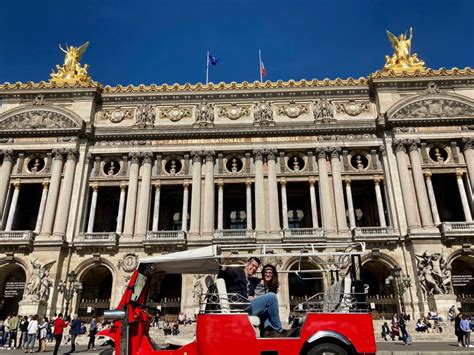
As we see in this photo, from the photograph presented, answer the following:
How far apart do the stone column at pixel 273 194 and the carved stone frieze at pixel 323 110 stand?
536 centimetres

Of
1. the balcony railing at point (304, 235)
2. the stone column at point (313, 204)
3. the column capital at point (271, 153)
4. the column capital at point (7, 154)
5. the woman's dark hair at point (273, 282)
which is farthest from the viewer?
the column capital at point (271, 153)

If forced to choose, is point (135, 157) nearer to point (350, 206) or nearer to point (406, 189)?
point (350, 206)

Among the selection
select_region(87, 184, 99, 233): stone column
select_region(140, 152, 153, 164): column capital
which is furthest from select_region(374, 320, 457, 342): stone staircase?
select_region(87, 184, 99, 233): stone column

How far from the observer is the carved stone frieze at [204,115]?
114 ft

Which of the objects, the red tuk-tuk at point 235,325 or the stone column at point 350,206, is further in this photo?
the stone column at point 350,206

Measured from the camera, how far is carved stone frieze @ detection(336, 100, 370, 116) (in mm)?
35031

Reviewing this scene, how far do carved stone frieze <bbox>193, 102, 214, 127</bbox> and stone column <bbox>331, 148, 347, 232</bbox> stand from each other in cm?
1134

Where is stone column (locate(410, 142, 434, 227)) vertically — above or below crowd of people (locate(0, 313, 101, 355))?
above

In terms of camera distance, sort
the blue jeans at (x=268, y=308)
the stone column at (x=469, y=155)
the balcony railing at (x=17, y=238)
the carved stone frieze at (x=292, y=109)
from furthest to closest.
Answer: the carved stone frieze at (x=292, y=109), the stone column at (x=469, y=155), the balcony railing at (x=17, y=238), the blue jeans at (x=268, y=308)

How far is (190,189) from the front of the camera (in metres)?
33.5

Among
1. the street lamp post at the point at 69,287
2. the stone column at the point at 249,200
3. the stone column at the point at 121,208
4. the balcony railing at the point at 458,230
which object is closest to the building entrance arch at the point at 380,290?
the balcony railing at the point at 458,230

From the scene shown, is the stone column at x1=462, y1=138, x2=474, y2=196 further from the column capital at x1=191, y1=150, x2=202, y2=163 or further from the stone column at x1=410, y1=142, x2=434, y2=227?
the column capital at x1=191, y1=150, x2=202, y2=163

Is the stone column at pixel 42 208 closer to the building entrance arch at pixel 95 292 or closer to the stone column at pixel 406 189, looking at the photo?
the building entrance arch at pixel 95 292

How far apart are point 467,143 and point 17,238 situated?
37.2 metres
